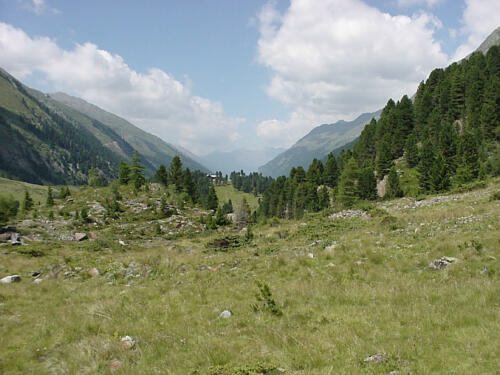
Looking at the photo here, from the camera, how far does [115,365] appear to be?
20.1 ft

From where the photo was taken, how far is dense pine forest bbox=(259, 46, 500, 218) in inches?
2141

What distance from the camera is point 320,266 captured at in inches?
523

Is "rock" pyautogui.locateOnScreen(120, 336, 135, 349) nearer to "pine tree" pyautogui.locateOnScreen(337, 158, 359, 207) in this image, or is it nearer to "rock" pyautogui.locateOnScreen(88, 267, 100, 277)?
"rock" pyautogui.locateOnScreen(88, 267, 100, 277)

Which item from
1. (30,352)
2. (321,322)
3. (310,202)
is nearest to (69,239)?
(30,352)

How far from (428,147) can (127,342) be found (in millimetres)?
68989

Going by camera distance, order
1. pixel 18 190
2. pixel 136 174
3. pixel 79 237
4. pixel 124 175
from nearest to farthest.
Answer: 1. pixel 79 237
2. pixel 136 174
3. pixel 124 175
4. pixel 18 190

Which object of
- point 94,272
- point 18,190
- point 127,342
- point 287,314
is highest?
point 18,190

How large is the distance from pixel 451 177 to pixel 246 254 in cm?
5728

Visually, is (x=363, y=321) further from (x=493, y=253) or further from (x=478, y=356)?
(x=493, y=253)

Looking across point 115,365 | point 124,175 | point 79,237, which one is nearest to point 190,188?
point 124,175

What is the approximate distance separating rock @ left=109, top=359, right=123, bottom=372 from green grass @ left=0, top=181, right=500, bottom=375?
0.44 ft

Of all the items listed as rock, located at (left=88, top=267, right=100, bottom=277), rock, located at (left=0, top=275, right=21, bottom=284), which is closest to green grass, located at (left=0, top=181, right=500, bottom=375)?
rock, located at (left=88, top=267, right=100, bottom=277)

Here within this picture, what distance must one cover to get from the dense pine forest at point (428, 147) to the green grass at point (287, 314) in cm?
4803

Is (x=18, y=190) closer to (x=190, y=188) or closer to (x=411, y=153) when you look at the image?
(x=190, y=188)
